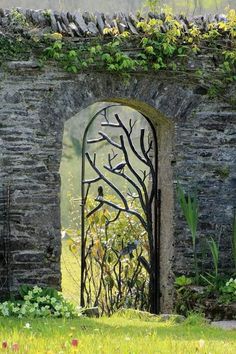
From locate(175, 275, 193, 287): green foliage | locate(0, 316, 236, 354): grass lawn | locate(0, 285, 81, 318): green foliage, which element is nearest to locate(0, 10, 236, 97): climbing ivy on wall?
locate(175, 275, 193, 287): green foliage

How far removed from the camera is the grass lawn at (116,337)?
6.34 meters

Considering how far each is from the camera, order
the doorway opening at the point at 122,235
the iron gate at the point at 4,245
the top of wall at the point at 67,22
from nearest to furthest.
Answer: the iron gate at the point at 4,245 < the top of wall at the point at 67,22 < the doorway opening at the point at 122,235

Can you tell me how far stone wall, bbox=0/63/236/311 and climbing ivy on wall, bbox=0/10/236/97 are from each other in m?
0.13

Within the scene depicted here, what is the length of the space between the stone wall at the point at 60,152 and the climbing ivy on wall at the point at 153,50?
0.44 feet

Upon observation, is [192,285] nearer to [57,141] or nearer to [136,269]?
[136,269]

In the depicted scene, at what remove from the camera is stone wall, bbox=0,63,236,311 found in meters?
10.3

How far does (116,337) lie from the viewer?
7.36m

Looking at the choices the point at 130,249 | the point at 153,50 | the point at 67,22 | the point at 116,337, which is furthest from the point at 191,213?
the point at 116,337

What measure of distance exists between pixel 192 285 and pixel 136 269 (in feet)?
4.50

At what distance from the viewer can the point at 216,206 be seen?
11.0 metres

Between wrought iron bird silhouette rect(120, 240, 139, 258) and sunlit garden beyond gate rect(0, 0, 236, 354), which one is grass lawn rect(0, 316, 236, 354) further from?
wrought iron bird silhouette rect(120, 240, 139, 258)

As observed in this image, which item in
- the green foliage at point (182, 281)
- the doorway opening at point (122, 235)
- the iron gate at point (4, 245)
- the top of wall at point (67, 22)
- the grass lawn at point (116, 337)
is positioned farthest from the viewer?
the doorway opening at point (122, 235)

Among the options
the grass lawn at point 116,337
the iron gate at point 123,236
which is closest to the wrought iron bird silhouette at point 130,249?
the iron gate at point 123,236

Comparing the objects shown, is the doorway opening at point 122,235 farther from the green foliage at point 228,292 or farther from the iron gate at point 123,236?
the green foliage at point 228,292
